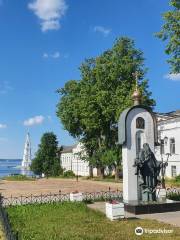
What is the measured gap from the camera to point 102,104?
4972 centimetres

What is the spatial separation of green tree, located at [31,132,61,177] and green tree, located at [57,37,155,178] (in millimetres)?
30647

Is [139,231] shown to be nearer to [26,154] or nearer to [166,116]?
[166,116]

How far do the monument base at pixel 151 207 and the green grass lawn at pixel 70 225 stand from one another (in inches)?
56.3

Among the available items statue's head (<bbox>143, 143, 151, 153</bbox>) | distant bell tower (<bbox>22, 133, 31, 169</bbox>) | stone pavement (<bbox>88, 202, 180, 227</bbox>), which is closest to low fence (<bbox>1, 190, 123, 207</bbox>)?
statue's head (<bbox>143, 143, 151, 153</bbox>)

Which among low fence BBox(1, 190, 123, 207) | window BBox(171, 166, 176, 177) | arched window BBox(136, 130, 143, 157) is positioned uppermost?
arched window BBox(136, 130, 143, 157)

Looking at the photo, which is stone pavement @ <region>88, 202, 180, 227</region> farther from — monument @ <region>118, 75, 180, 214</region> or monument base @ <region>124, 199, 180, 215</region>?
monument @ <region>118, 75, 180, 214</region>

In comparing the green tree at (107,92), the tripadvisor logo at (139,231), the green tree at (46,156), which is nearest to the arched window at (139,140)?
the tripadvisor logo at (139,231)

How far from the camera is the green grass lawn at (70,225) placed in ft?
45.1

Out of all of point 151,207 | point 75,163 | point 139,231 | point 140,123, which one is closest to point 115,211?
point 151,207

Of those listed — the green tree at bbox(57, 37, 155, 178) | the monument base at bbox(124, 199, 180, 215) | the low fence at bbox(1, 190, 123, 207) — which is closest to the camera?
the monument base at bbox(124, 199, 180, 215)

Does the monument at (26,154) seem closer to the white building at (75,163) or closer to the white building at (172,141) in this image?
the white building at (75,163)

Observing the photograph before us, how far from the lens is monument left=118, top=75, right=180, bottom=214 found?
782 inches

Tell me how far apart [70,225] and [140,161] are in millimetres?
5413

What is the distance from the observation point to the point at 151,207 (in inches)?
750
